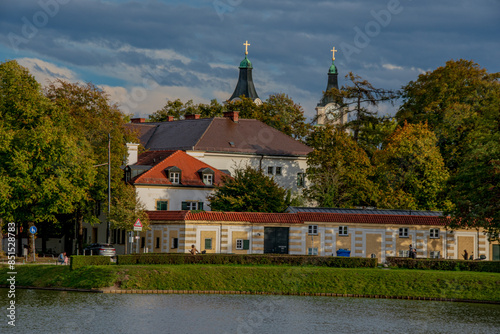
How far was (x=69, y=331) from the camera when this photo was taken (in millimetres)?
35688

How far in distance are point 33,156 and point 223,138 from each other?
106 feet

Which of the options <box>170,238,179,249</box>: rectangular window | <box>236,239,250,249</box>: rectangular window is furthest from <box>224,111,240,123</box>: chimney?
<box>170,238,179,249</box>: rectangular window

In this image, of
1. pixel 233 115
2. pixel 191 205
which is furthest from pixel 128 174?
pixel 233 115

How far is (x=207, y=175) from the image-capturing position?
82062 mm

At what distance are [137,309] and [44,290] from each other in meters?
11.4

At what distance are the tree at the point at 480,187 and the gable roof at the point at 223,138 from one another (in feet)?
118

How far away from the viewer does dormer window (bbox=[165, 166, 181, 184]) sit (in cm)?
7944

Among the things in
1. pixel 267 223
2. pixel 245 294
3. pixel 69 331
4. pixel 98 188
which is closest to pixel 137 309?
pixel 69 331

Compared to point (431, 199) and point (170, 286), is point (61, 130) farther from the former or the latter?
point (431, 199)

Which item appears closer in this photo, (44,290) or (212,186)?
(44,290)

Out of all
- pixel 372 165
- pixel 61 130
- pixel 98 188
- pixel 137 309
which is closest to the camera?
pixel 137 309

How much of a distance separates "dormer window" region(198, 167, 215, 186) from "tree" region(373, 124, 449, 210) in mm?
16241

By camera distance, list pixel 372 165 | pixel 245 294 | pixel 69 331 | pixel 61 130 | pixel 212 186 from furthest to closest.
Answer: pixel 372 165 → pixel 212 186 → pixel 61 130 → pixel 245 294 → pixel 69 331

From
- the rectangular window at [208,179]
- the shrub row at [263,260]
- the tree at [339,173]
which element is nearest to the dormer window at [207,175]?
the rectangular window at [208,179]
